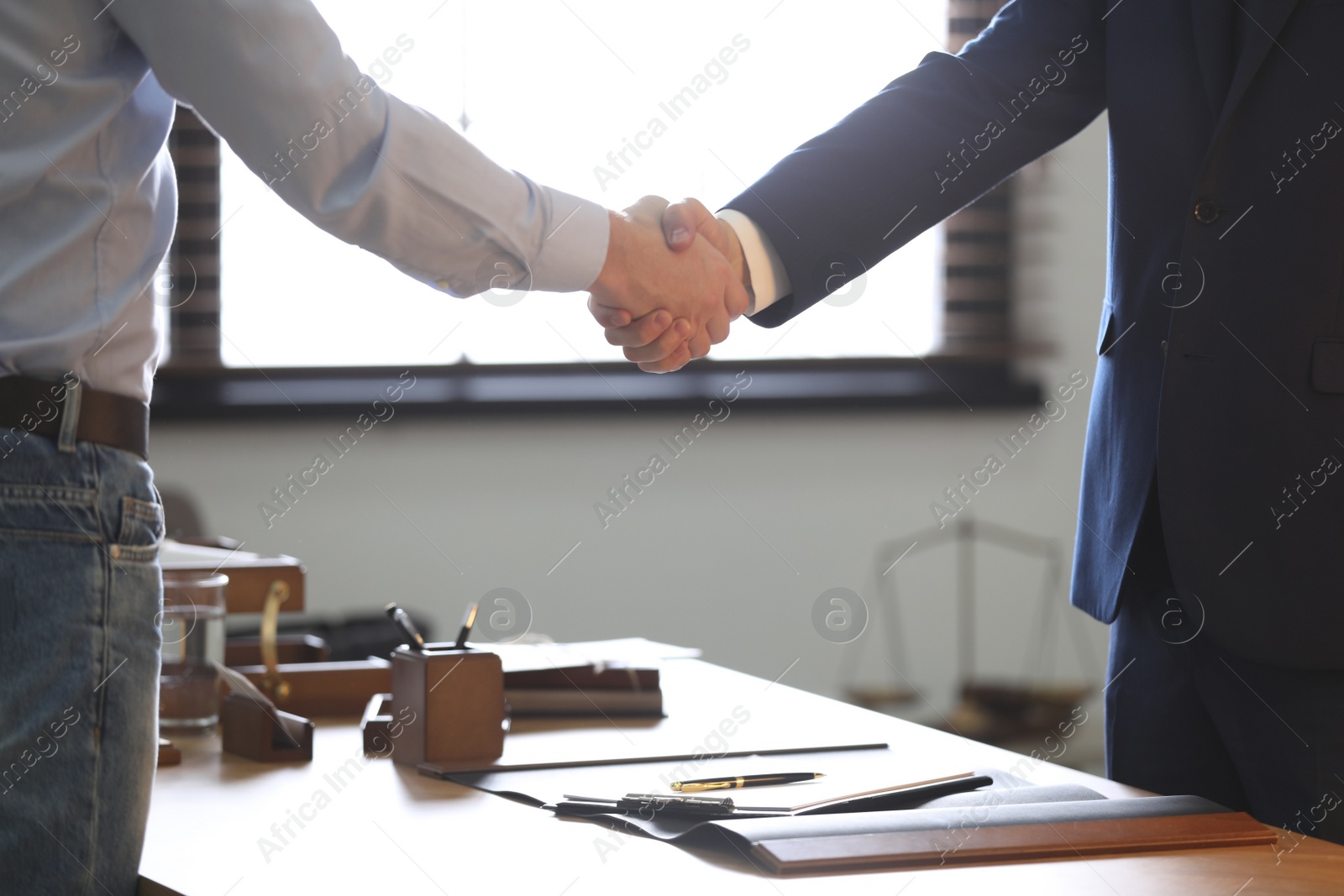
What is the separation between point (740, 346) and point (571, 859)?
2555 mm

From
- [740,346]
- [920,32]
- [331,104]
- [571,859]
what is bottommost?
[571,859]

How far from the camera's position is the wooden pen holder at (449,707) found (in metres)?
1.13

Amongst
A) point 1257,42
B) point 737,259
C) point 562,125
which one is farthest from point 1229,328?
point 562,125

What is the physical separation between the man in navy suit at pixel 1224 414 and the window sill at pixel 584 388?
1.96 meters

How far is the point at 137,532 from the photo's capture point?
0.87m

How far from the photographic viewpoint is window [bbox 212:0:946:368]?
3.17 m

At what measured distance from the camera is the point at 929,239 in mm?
3504

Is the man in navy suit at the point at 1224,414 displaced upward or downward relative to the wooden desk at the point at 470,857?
upward

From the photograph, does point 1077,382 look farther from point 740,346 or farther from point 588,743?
point 588,743

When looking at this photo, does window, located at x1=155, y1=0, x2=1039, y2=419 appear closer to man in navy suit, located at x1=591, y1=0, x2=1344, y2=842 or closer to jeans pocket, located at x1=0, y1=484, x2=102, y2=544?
man in navy suit, located at x1=591, y1=0, x2=1344, y2=842

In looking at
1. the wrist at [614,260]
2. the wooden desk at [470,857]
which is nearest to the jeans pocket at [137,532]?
the wooden desk at [470,857]

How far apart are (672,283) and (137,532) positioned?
80 cm

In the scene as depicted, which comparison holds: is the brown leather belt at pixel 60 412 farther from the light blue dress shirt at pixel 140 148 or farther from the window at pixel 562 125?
the window at pixel 562 125

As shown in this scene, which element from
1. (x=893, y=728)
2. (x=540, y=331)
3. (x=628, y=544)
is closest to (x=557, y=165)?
(x=540, y=331)
